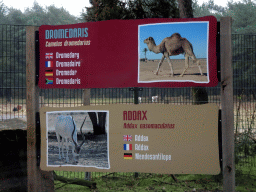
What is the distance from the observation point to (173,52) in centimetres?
342

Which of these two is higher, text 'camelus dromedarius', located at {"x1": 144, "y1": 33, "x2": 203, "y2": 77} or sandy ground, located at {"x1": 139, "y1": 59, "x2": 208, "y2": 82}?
text 'camelus dromedarius', located at {"x1": 144, "y1": 33, "x2": 203, "y2": 77}

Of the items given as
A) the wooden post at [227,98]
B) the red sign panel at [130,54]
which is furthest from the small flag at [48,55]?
the wooden post at [227,98]

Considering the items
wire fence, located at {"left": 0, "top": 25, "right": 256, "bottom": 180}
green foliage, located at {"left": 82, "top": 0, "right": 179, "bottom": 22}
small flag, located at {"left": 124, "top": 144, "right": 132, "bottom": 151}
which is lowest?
small flag, located at {"left": 124, "top": 144, "right": 132, "bottom": 151}

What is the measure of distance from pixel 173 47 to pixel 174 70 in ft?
0.88

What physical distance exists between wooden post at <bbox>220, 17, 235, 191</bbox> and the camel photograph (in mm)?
189

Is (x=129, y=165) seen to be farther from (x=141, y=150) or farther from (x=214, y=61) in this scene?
(x=214, y=61)

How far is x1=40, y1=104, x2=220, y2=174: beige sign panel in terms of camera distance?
3344 millimetres

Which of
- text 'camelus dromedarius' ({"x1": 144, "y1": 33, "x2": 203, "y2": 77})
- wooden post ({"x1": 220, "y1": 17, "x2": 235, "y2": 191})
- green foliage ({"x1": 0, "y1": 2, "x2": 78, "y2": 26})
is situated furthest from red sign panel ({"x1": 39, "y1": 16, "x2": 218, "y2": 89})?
green foliage ({"x1": 0, "y1": 2, "x2": 78, "y2": 26})

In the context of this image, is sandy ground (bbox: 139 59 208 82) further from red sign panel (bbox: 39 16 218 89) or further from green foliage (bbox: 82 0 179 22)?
green foliage (bbox: 82 0 179 22)

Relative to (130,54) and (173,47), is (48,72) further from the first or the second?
(173,47)

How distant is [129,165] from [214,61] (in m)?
1.57

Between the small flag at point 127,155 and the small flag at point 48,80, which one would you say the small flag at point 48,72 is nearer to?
the small flag at point 48,80

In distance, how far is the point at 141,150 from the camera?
11.2 feet

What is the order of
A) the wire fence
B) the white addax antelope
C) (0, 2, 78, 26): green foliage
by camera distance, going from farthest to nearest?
(0, 2, 78, 26): green foliage → the wire fence → the white addax antelope
